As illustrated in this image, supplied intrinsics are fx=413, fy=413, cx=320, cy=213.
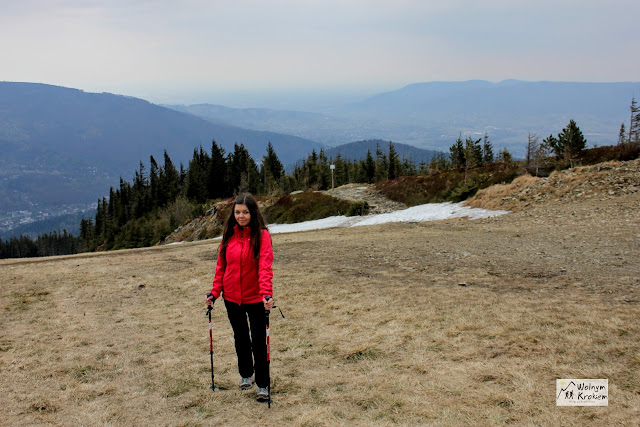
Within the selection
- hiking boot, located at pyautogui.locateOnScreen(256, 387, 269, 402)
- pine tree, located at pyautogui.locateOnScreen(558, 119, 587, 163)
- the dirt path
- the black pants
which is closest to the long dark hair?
the black pants

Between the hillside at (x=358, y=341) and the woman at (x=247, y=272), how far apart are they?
3.19 ft

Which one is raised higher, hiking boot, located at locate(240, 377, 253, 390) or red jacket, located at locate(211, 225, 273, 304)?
red jacket, located at locate(211, 225, 273, 304)

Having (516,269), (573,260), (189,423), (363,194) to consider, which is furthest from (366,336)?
(363,194)

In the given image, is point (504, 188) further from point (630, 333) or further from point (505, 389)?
point (505, 389)

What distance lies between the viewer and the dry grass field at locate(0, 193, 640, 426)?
6098mm

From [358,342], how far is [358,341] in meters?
0.06

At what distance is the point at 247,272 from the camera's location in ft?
21.2

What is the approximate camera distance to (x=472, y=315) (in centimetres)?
979

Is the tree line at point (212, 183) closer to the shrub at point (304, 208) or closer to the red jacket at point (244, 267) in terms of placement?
the shrub at point (304, 208)

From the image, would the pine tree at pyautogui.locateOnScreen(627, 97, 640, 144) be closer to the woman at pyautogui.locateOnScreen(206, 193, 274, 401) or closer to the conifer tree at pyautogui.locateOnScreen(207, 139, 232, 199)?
the woman at pyautogui.locateOnScreen(206, 193, 274, 401)

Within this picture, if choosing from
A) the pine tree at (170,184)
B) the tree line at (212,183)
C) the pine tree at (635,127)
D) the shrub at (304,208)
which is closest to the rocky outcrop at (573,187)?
the pine tree at (635,127)

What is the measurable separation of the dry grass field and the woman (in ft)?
3.15

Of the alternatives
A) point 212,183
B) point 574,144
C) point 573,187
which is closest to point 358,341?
point 573,187

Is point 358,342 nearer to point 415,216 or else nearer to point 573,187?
point 573,187
